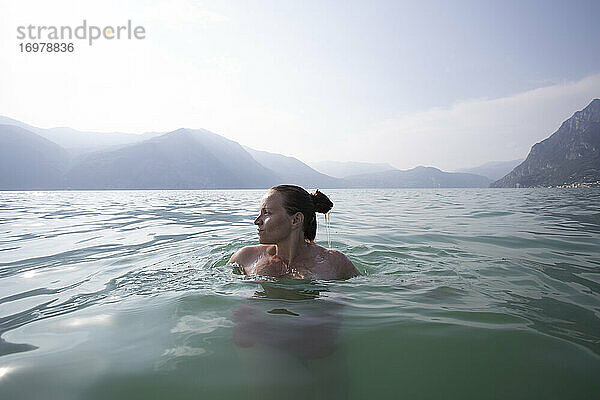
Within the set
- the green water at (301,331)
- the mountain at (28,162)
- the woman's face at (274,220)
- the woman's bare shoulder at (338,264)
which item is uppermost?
the mountain at (28,162)

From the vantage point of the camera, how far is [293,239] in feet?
14.8

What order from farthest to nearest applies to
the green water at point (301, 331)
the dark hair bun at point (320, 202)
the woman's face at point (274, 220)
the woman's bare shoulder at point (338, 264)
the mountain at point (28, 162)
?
the mountain at point (28, 162) < the dark hair bun at point (320, 202) < the woman's bare shoulder at point (338, 264) < the woman's face at point (274, 220) < the green water at point (301, 331)

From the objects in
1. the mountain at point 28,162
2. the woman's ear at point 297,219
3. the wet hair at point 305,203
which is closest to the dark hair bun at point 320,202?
the wet hair at point 305,203

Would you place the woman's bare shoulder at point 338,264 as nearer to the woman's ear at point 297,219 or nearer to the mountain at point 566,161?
the woman's ear at point 297,219

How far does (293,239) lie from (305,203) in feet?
1.67

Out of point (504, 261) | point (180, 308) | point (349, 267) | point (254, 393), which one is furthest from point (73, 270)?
point (504, 261)

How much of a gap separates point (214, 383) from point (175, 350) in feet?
1.93

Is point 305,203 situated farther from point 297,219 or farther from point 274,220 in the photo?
point 274,220

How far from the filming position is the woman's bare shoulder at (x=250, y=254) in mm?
4934

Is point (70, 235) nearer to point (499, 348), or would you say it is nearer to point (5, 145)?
point (499, 348)

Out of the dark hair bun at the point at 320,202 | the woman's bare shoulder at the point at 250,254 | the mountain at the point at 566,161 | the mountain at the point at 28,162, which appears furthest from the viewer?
the mountain at the point at 566,161

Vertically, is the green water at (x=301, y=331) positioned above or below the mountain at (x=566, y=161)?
below

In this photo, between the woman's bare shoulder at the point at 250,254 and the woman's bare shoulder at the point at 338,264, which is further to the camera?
the woman's bare shoulder at the point at 250,254

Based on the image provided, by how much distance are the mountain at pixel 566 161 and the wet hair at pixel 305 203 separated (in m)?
173
